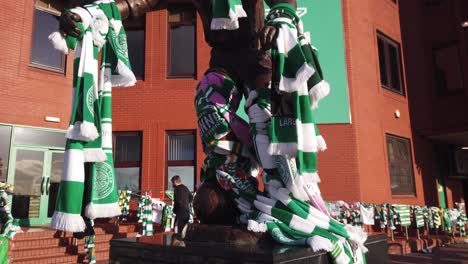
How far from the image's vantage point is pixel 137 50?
41.0ft

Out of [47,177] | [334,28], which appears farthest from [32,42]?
[334,28]

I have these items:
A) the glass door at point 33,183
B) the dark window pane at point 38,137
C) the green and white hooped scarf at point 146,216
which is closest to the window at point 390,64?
the green and white hooped scarf at point 146,216

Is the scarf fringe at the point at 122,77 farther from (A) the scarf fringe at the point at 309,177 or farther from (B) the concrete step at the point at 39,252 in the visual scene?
(B) the concrete step at the point at 39,252

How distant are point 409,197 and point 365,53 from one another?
5.10 meters

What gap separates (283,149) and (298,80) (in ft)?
1.31

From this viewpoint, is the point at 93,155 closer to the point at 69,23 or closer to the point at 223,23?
the point at 69,23

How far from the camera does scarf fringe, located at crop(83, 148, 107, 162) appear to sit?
2.28 m

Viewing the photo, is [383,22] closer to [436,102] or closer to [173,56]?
[436,102]

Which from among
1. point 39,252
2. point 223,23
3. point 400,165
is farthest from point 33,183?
point 400,165

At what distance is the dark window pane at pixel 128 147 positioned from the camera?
1153cm

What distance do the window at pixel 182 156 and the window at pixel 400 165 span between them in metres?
6.50

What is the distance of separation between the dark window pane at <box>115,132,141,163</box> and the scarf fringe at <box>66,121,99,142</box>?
9490 mm

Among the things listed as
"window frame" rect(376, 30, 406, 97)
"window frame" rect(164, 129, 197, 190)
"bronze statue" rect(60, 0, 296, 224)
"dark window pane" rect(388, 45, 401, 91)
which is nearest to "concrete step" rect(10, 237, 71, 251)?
"window frame" rect(164, 129, 197, 190)

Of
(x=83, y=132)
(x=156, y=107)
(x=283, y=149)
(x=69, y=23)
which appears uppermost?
(x=156, y=107)
